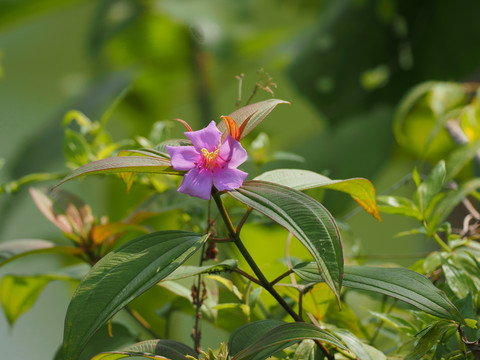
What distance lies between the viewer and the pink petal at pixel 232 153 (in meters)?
0.21

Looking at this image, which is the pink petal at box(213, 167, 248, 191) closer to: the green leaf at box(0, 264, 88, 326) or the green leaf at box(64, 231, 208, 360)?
the green leaf at box(64, 231, 208, 360)

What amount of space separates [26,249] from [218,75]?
0.82 metres

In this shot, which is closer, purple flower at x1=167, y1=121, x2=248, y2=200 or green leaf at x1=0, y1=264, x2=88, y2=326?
purple flower at x1=167, y1=121, x2=248, y2=200

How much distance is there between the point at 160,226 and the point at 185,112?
0.36 meters

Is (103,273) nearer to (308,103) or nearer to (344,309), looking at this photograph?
(344,309)

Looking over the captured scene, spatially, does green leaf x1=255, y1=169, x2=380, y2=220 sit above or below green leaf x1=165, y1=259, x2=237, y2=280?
above

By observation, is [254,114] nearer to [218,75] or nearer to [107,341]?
[107,341]

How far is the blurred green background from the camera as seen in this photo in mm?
773

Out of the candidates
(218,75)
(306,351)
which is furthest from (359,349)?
(218,75)

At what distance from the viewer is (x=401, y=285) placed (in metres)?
0.21

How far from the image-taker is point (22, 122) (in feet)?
3.89

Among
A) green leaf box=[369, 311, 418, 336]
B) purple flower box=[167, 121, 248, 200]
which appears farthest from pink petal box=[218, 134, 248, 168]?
green leaf box=[369, 311, 418, 336]

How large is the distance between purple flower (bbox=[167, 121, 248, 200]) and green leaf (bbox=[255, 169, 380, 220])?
30 mm

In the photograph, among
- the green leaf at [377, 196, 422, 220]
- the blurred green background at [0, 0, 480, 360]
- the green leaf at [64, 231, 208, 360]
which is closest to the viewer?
the green leaf at [64, 231, 208, 360]
